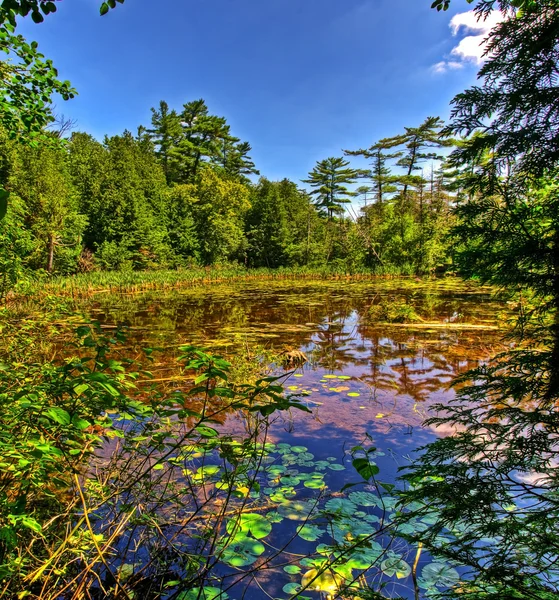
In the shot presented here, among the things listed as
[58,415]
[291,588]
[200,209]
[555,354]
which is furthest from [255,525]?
[200,209]

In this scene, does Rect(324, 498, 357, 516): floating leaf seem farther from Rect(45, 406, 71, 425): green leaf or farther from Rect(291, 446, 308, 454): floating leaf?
Rect(45, 406, 71, 425): green leaf

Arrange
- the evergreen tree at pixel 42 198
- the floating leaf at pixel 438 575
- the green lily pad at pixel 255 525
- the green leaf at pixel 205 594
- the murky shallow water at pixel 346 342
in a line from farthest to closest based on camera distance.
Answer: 1. the evergreen tree at pixel 42 198
2. the murky shallow water at pixel 346 342
3. the green lily pad at pixel 255 525
4. the floating leaf at pixel 438 575
5. the green leaf at pixel 205 594

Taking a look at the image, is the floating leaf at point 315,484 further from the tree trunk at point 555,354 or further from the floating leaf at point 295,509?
the tree trunk at point 555,354

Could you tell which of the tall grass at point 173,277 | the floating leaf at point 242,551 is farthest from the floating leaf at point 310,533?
the tall grass at point 173,277

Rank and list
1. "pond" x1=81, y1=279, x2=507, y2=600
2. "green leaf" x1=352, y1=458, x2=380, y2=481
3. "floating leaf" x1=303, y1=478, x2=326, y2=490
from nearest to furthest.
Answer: "green leaf" x1=352, y1=458, x2=380, y2=481, "pond" x1=81, y1=279, x2=507, y2=600, "floating leaf" x1=303, y1=478, x2=326, y2=490

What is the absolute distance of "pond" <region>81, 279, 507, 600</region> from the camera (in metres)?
2.13

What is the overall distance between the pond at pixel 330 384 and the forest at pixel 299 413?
0.03m

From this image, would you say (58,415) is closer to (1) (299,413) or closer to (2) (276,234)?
(1) (299,413)

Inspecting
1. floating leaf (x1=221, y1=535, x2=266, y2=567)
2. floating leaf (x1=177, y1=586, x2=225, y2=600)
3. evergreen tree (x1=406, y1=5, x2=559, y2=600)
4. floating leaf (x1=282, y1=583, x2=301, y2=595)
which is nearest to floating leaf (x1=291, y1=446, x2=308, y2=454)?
floating leaf (x1=221, y1=535, x2=266, y2=567)

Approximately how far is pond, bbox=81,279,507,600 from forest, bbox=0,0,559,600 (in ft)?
0.09

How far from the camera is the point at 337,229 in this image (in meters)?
31.6

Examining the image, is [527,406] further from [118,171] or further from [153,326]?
[118,171]

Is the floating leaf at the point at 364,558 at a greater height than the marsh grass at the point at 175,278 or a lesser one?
lesser

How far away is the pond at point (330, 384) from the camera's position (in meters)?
2.13
